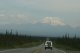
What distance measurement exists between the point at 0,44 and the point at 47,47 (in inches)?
524

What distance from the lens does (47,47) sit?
57.2m

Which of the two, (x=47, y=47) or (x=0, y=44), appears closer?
(x=47, y=47)

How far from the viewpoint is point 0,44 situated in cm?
6556
